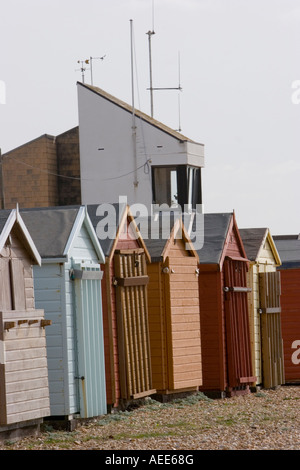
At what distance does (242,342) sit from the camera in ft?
69.3

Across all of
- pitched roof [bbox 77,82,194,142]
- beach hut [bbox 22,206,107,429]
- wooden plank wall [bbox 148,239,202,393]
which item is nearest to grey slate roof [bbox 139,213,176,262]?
wooden plank wall [bbox 148,239,202,393]

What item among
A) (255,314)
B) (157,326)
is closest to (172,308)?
(157,326)

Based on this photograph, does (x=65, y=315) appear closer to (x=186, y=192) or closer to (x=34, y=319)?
(x=34, y=319)

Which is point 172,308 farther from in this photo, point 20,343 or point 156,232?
point 20,343

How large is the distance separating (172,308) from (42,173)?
19.7 meters

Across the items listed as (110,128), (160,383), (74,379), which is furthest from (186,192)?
(74,379)

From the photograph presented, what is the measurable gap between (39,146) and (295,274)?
52.4ft

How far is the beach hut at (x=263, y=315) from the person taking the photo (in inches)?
882

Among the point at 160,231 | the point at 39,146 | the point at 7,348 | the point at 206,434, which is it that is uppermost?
the point at 39,146

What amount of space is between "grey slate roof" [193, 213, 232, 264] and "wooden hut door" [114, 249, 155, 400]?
8.23 ft

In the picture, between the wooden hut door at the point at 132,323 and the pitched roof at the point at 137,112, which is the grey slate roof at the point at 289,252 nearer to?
the wooden hut door at the point at 132,323

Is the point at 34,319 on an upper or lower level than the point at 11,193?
lower

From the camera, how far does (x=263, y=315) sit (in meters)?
22.7
